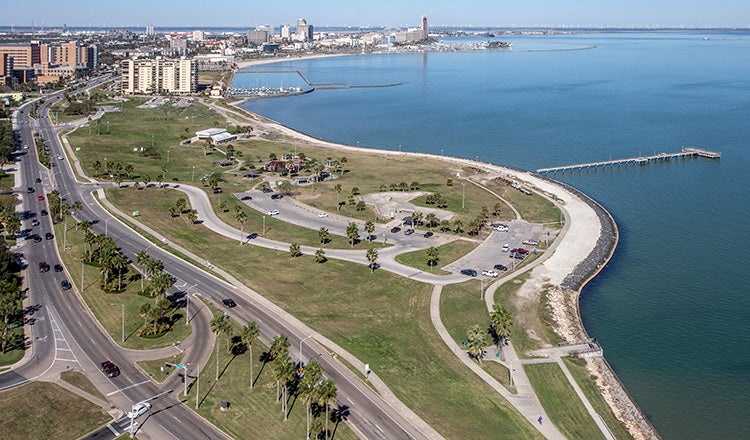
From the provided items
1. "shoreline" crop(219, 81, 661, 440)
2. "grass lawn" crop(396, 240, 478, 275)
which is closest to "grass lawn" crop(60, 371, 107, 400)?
"grass lawn" crop(396, 240, 478, 275)

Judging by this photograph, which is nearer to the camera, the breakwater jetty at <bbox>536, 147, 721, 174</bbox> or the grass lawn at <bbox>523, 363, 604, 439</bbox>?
the grass lawn at <bbox>523, 363, 604, 439</bbox>

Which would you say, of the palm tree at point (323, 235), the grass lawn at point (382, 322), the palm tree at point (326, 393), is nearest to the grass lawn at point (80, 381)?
the grass lawn at point (382, 322)

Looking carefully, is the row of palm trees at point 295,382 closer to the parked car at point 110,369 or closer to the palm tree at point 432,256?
the parked car at point 110,369

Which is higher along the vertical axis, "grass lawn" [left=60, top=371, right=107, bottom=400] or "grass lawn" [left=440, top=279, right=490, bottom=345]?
"grass lawn" [left=440, top=279, right=490, bottom=345]

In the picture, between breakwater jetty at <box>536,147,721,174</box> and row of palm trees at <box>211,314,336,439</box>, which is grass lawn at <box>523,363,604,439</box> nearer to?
row of palm trees at <box>211,314,336,439</box>

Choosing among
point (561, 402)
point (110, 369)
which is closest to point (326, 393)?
point (110, 369)

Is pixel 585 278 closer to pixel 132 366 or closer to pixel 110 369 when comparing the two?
pixel 132 366
